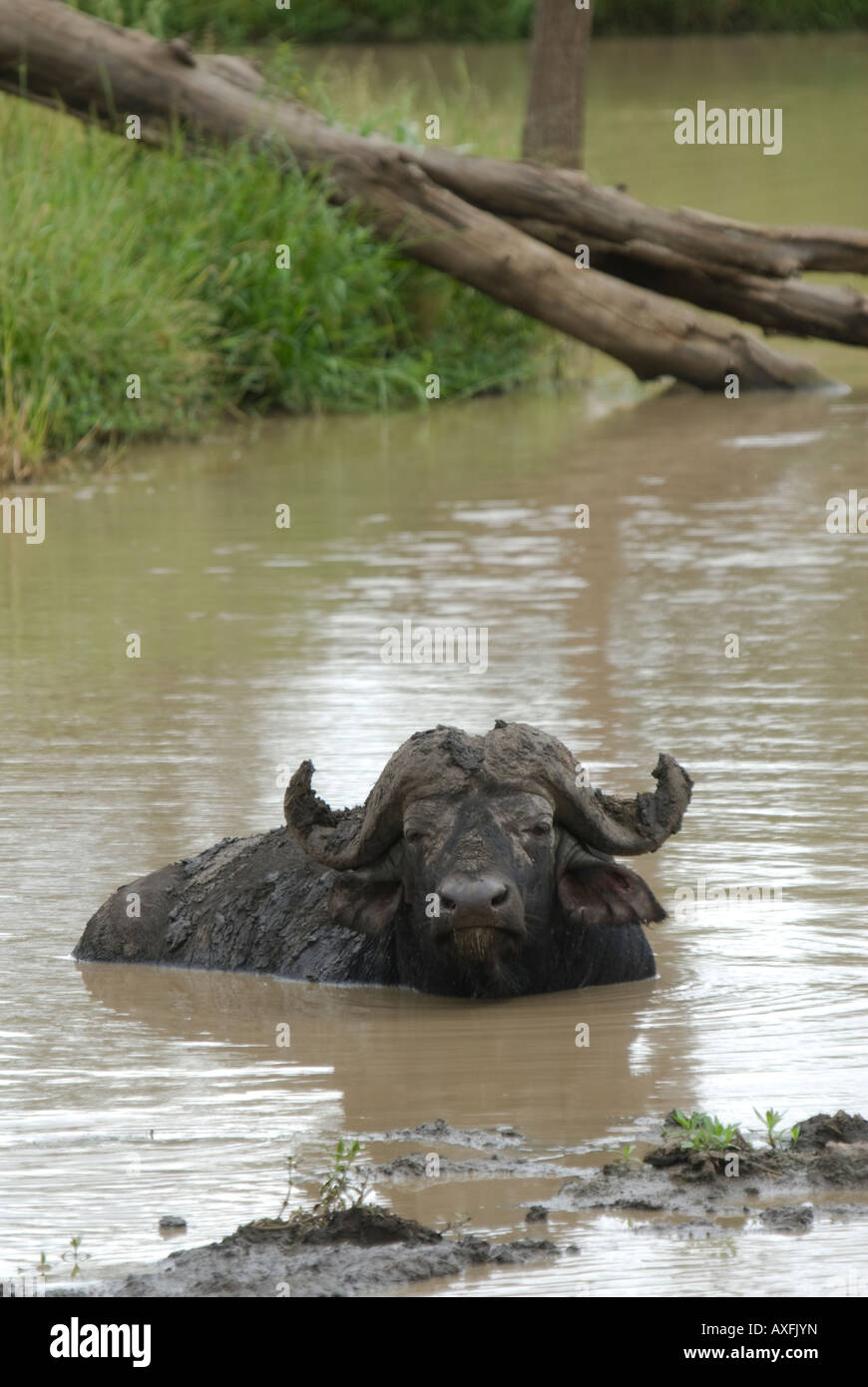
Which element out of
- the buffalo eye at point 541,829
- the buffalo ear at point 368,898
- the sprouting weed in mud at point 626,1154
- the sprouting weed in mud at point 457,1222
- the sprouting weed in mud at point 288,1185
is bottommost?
the sprouting weed in mud at point 457,1222

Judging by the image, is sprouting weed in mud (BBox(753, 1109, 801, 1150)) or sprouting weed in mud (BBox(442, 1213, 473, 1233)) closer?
sprouting weed in mud (BBox(442, 1213, 473, 1233))

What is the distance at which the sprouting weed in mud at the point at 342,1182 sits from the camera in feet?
18.0

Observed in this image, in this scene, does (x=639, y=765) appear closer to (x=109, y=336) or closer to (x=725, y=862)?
(x=725, y=862)

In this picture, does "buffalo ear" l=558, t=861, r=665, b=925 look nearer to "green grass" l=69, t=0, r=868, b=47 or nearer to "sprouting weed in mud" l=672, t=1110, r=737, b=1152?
"sprouting weed in mud" l=672, t=1110, r=737, b=1152

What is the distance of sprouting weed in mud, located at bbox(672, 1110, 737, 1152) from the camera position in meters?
5.78

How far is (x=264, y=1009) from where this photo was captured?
7.66 metres

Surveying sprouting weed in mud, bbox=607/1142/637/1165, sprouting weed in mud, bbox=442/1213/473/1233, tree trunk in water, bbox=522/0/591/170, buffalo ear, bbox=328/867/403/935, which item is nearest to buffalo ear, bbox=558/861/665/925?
buffalo ear, bbox=328/867/403/935

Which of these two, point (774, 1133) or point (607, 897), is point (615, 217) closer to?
Answer: point (607, 897)

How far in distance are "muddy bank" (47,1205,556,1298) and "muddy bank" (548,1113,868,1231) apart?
14.0 inches

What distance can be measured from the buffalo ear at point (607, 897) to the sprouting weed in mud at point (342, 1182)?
65.7 inches

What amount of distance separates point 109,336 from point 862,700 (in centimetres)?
872

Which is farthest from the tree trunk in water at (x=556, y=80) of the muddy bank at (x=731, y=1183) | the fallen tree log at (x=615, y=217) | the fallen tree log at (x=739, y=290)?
the muddy bank at (x=731, y=1183)

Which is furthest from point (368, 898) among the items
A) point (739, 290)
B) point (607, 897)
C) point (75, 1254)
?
point (739, 290)

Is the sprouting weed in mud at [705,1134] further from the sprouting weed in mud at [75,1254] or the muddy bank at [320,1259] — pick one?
the sprouting weed in mud at [75,1254]
